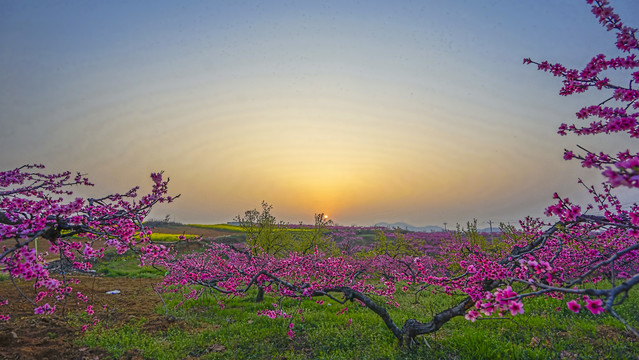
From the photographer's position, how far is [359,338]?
24.6 feet

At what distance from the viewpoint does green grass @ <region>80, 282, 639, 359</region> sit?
636 centimetres

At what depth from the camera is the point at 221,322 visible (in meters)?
9.51

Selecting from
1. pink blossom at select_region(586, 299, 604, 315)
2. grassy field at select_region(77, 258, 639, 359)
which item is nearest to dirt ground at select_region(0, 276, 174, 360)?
grassy field at select_region(77, 258, 639, 359)

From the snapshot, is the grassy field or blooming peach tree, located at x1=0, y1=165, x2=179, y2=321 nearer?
blooming peach tree, located at x1=0, y1=165, x2=179, y2=321

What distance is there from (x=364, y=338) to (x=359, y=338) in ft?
0.40

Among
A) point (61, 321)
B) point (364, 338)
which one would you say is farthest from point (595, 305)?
point (61, 321)

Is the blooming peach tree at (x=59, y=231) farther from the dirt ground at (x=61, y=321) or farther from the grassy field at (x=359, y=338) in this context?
the grassy field at (x=359, y=338)

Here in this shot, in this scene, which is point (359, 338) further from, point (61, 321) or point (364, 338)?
point (61, 321)

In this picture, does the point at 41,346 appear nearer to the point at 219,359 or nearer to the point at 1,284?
the point at 219,359

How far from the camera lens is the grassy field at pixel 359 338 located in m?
6.37

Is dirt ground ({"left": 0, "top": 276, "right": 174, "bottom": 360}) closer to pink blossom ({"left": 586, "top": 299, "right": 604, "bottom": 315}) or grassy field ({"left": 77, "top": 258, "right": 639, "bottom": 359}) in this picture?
grassy field ({"left": 77, "top": 258, "right": 639, "bottom": 359})

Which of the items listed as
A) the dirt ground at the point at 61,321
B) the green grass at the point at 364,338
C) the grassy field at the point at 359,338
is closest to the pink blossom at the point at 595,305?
the grassy field at the point at 359,338

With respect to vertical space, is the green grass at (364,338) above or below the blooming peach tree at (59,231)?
below

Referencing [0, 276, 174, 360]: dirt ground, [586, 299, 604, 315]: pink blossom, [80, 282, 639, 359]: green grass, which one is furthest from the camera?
[0, 276, 174, 360]: dirt ground
